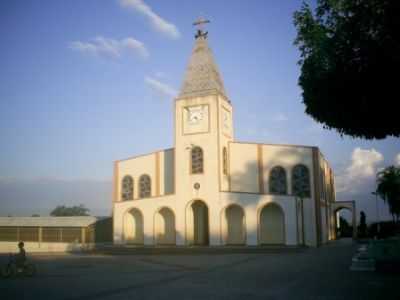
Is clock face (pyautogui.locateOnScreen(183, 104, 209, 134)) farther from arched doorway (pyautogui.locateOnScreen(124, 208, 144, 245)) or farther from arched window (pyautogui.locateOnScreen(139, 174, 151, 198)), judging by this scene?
arched doorway (pyautogui.locateOnScreen(124, 208, 144, 245))

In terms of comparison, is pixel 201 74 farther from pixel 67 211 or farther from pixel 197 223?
pixel 67 211

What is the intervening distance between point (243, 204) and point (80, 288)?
1969 cm

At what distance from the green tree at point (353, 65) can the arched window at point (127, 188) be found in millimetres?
25000

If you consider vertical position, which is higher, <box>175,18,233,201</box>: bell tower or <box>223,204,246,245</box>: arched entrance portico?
<box>175,18,233,201</box>: bell tower

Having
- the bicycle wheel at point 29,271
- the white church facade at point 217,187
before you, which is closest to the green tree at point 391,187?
the white church facade at point 217,187

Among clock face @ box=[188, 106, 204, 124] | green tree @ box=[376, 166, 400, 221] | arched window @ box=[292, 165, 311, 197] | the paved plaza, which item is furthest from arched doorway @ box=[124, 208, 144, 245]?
green tree @ box=[376, 166, 400, 221]

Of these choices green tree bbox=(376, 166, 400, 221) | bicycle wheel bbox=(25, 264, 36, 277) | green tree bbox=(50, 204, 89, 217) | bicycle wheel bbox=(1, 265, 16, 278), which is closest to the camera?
bicycle wheel bbox=(1, 265, 16, 278)

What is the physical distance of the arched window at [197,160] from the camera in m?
33.5

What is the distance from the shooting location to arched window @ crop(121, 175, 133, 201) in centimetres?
3909

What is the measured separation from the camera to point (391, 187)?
5538 cm

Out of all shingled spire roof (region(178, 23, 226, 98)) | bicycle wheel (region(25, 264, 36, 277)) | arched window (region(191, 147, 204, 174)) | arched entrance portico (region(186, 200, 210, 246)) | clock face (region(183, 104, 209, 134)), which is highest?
shingled spire roof (region(178, 23, 226, 98))

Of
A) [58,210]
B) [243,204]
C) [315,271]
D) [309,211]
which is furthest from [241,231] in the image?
[58,210]

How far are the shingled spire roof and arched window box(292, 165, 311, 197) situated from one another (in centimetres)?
887

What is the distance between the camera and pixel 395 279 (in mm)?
14258
